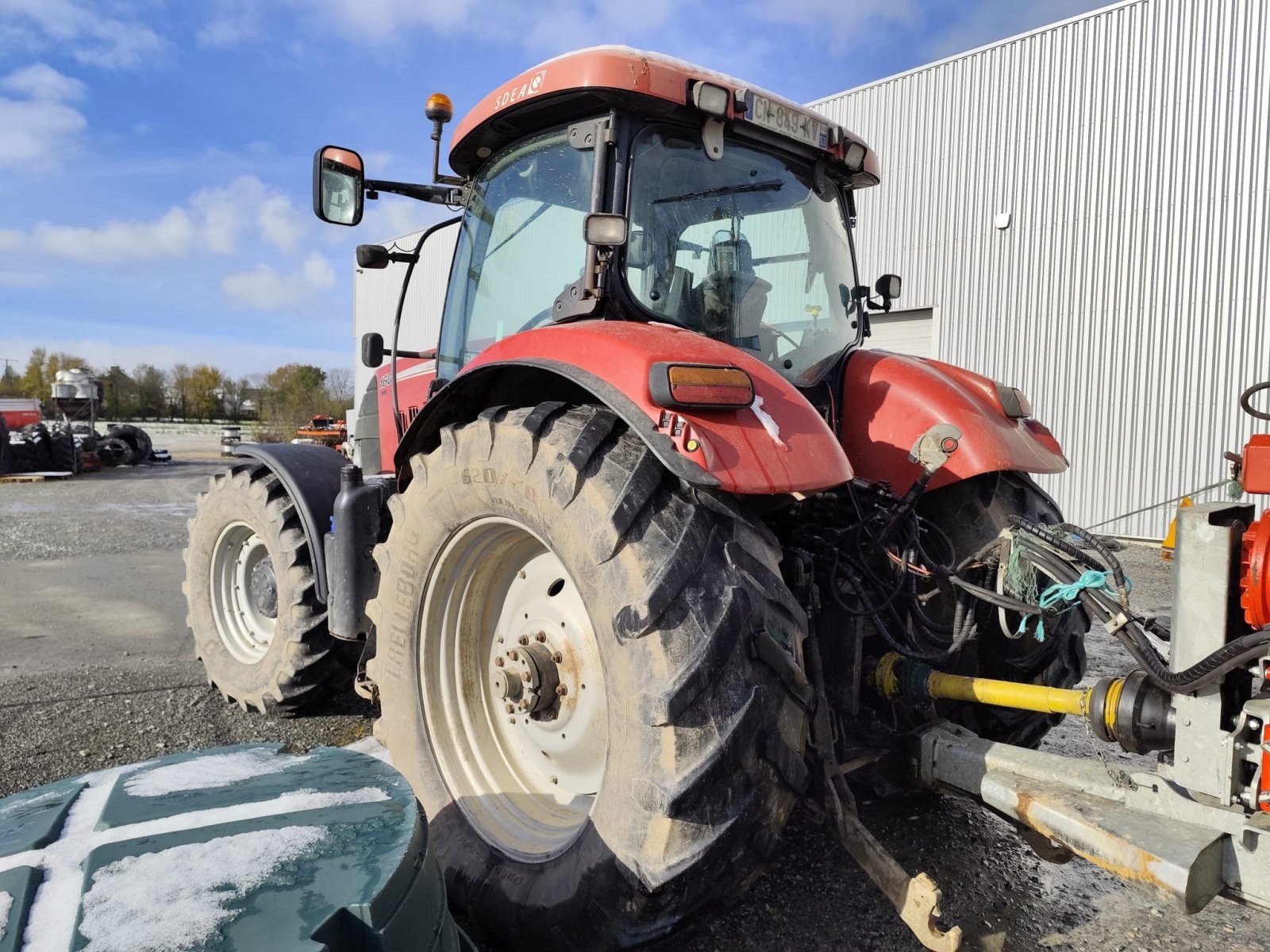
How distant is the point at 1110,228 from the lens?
31.0 ft

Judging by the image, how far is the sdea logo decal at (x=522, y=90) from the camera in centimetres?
251

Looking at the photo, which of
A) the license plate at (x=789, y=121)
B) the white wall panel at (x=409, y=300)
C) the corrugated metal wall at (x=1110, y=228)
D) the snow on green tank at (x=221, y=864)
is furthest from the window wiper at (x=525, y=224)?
the white wall panel at (x=409, y=300)

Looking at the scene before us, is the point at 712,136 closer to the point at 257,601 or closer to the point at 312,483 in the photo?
the point at 312,483

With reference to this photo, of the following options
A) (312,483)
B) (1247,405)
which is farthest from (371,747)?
(1247,405)

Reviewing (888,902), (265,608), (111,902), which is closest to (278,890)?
(111,902)

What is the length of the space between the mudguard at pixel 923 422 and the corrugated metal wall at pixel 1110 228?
737 centimetres

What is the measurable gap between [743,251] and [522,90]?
2.69 ft

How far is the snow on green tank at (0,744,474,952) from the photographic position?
113cm

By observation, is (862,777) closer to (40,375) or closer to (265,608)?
(265,608)

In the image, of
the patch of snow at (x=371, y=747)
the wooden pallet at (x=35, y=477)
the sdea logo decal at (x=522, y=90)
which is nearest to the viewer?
the sdea logo decal at (x=522, y=90)

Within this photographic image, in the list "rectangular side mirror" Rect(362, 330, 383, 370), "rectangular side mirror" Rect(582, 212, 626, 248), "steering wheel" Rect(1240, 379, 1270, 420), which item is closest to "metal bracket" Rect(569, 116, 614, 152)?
"rectangular side mirror" Rect(582, 212, 626, 248)

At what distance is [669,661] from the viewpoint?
176cm

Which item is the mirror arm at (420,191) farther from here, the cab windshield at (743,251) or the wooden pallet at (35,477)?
the wooden pallet at (35,477)

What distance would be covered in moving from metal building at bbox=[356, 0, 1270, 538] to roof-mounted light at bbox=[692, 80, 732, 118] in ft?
27.0
